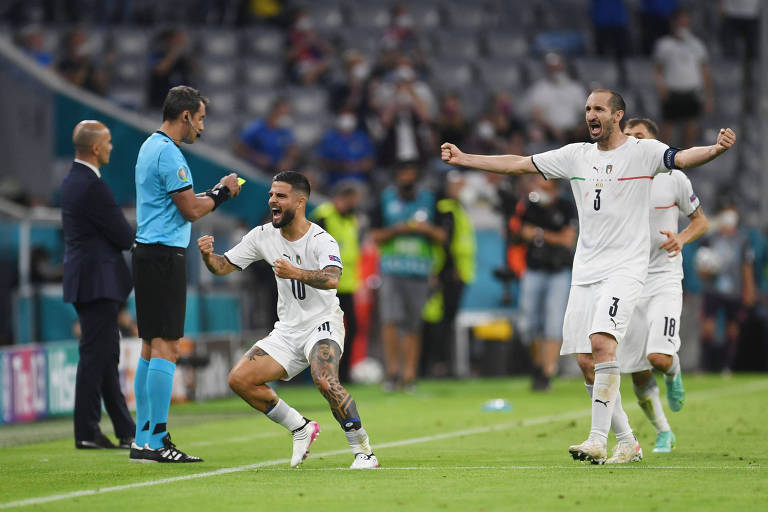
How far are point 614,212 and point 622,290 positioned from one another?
1.66 ft

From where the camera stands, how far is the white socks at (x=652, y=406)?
30.7 feet

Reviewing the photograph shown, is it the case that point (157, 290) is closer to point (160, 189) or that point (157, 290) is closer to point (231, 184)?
point (160, 189)

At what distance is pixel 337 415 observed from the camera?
816 centimetres

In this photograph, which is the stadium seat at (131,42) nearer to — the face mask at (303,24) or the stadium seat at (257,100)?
the stadium seat at (257,100)

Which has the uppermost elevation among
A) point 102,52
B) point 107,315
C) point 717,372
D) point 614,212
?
point 102,52

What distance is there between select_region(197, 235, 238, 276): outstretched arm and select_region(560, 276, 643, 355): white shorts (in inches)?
Answer: 85.1

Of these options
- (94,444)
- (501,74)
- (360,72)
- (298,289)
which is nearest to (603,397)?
(298,289)

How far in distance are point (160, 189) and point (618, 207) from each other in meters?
2.99

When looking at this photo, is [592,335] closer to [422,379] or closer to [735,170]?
[422,379]

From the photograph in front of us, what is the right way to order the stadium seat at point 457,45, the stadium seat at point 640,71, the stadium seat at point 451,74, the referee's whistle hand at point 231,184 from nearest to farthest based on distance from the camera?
the referee's whistle hand at point 231,184 → the stadium seat at point 451,74 → the stadium seat at point 640,71 → the stadium seat at point 457,45

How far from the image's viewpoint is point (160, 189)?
29.5 feet

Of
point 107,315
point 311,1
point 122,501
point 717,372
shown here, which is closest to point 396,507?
point 122,501

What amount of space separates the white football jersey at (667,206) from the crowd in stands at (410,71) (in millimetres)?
10338

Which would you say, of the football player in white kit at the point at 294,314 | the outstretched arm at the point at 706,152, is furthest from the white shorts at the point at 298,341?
the outstretched arm at the point at 706,152
